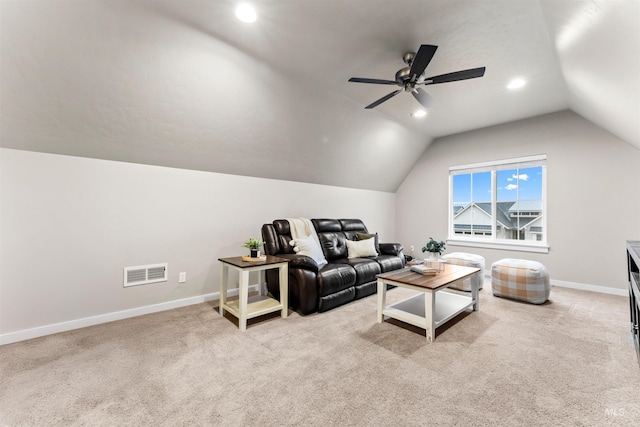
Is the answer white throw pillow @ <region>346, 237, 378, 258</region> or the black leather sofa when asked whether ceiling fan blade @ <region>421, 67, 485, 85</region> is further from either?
white throw pillow @ <region>346, 237, 378, 258</region>

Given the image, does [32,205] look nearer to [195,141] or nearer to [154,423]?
[195,141]

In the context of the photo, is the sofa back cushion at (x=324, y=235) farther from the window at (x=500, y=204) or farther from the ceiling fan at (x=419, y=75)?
the window at (x=500, y=204)

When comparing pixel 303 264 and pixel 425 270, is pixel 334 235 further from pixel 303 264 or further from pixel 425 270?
pixel 425 270

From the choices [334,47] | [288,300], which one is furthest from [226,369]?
[334,47]

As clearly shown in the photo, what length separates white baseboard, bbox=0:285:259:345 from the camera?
239 centimetres

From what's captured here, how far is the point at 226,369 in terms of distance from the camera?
1971mm

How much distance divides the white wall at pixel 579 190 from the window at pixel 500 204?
0.46ft

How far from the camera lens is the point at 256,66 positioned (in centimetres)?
276

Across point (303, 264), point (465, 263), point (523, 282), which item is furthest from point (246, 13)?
point (523, 282)

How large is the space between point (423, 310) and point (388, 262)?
1.18m

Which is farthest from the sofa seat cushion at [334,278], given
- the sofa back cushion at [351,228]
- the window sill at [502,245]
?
the window sill at [502,245]

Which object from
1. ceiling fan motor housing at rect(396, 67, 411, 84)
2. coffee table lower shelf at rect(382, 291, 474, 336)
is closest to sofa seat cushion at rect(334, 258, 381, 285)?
coffee table lower shelf at rect(382, 291, 474, 336)

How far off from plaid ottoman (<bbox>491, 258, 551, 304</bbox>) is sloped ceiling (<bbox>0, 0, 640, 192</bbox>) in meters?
1.88

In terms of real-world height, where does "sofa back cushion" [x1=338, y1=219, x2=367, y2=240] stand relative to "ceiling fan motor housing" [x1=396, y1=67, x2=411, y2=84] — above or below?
below
